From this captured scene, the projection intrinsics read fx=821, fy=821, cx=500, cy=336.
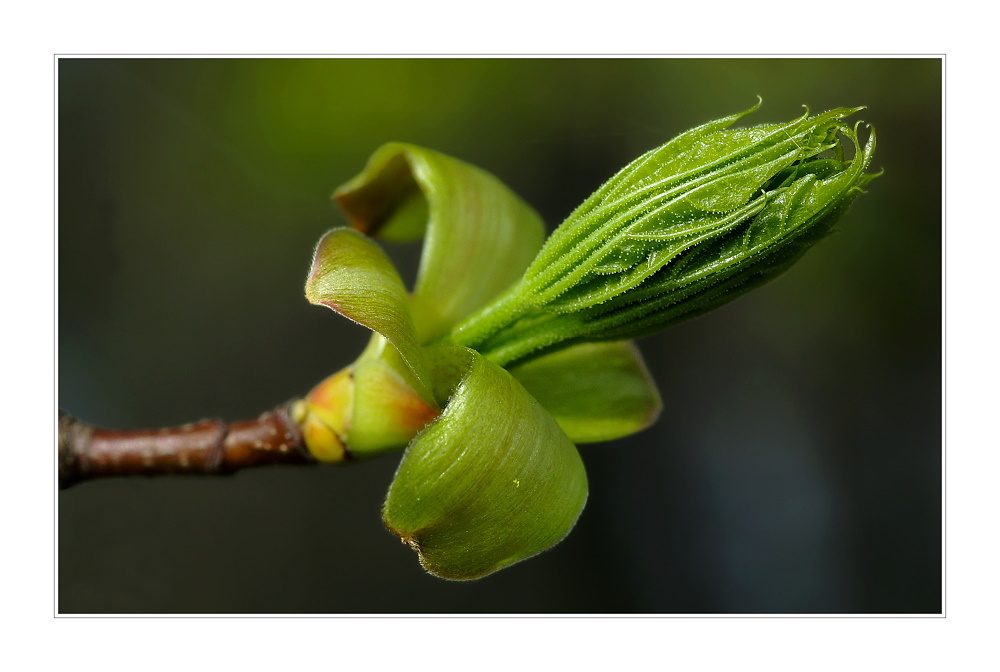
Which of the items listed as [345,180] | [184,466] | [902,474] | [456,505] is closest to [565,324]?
[456,505]

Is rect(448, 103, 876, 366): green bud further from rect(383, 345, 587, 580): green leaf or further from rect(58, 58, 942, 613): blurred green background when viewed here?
rect(58, 58, 942, 613): blurred green background

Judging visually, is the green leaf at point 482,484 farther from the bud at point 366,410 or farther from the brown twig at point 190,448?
the brown twig at point 190,448

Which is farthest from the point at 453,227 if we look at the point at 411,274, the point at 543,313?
the point at 411,274

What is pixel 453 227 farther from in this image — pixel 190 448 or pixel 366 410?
pixel 190 448

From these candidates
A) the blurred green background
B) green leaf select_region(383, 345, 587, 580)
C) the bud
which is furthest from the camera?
the blurred green background

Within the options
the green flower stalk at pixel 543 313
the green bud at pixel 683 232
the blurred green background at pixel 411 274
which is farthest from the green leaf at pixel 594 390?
the blurred green background at pixel 411 274

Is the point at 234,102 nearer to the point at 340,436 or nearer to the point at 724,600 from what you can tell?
the point at 340,436

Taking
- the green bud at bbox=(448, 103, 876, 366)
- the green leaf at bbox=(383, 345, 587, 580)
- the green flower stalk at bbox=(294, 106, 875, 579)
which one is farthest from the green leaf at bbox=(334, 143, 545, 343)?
the green leaf at bbox=(383, 345, 587, 580)
